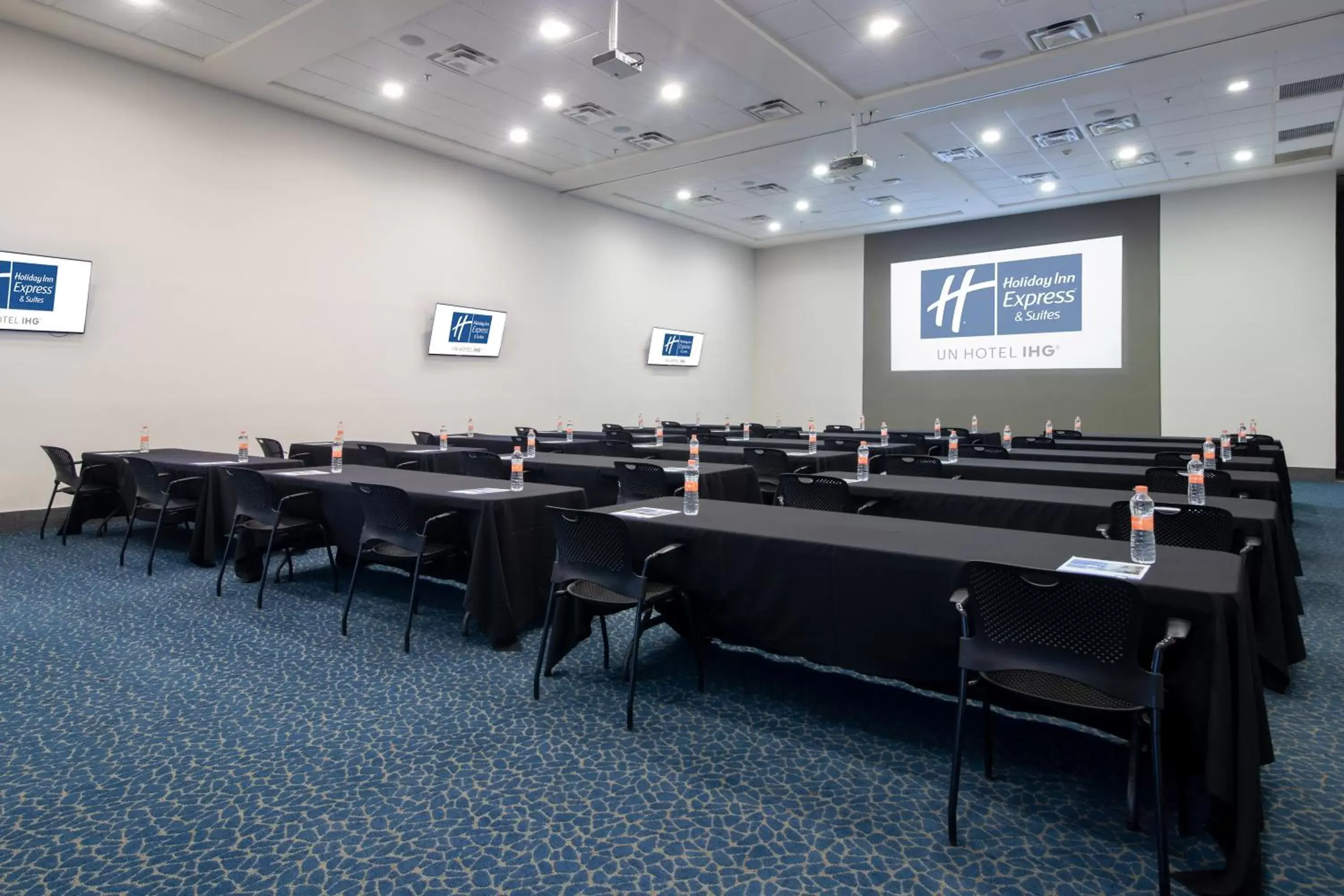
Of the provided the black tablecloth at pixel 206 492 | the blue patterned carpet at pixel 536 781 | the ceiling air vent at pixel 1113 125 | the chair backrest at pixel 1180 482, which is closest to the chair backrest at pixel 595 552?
the blue patterned carpet at pixel 536 781

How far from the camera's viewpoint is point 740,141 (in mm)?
8852

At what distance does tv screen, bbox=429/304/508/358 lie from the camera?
941cm

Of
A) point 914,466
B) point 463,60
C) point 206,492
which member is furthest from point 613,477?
point 463,60

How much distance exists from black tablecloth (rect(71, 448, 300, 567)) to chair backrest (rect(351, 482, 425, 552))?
1518mm

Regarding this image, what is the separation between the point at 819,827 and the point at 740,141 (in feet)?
27.0

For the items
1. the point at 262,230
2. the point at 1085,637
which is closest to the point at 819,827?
the point at 1085,637

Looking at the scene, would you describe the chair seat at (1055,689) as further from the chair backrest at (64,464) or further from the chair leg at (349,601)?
the chair backrest at (64,464)

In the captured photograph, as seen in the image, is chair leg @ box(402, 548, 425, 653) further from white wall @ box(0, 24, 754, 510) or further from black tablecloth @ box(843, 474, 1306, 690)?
white wall @ box(0, 24, 754, 510)

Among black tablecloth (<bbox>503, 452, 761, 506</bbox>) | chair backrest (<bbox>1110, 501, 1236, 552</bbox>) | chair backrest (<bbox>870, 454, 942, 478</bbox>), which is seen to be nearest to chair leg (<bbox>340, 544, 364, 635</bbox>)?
black tablecloth (<bbox>503, 452, 761, 506</bbox>)

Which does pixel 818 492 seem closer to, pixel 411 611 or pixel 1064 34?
pixel 411 611

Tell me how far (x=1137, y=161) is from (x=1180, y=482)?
7.37 m

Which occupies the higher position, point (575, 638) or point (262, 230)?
point (262, 230)

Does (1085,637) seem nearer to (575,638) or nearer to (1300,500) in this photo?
(575,638)

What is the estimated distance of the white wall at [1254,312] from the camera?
10.1 m
